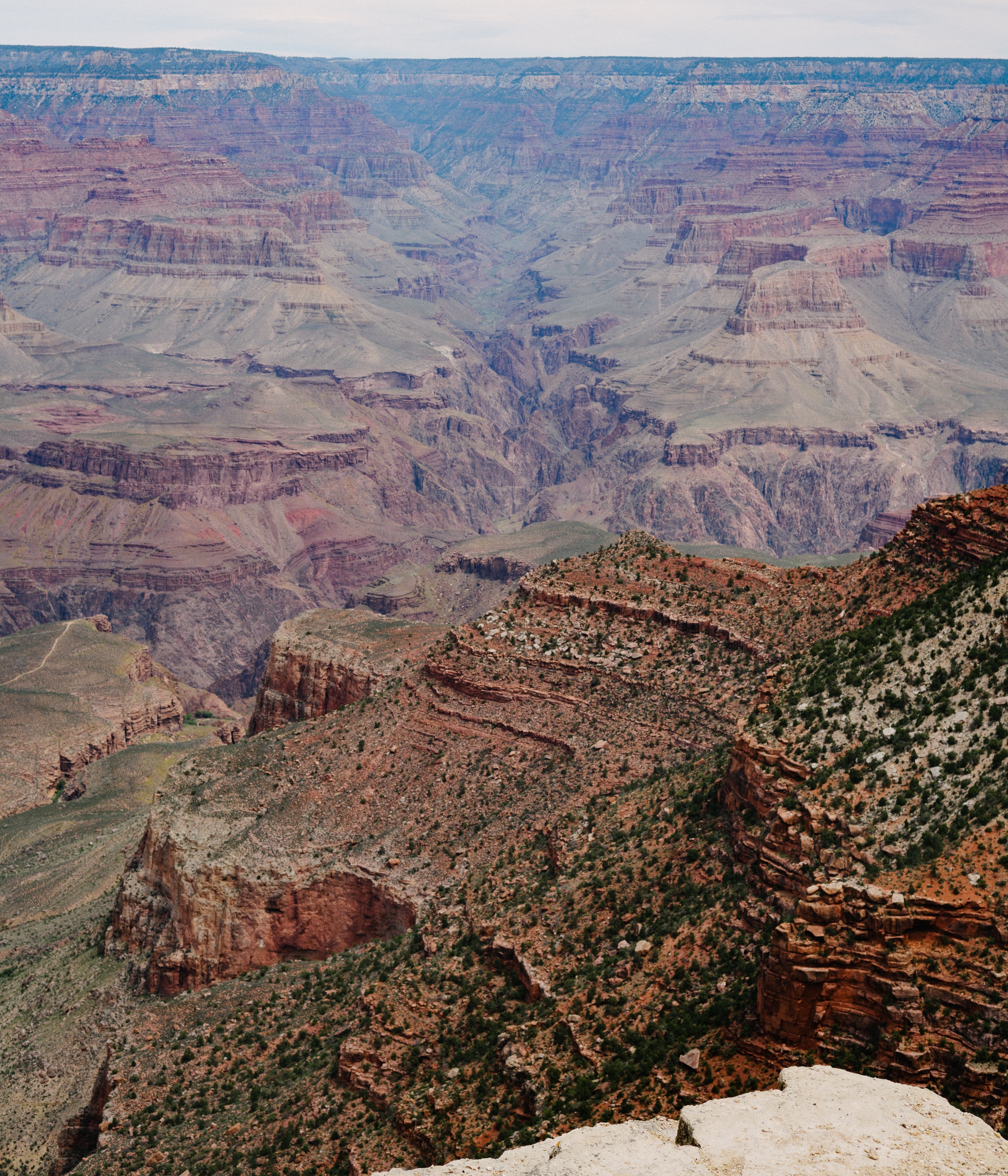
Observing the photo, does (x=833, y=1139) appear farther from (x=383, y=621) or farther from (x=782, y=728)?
(x=383, y=621)

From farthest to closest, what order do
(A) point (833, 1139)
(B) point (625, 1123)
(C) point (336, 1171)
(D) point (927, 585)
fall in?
(D) point (927, 585) → (C) point (336, 1171) → (B) point (625, 1123) → (A) point (833, 1139)

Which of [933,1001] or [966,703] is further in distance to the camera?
[966,703]

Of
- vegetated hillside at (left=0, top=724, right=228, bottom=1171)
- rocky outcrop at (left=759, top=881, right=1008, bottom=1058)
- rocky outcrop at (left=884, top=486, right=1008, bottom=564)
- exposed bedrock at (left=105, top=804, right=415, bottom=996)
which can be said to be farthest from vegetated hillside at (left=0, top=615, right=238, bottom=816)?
rocky outcrop at (left=759, top=881, right=1008, bottom=1058)

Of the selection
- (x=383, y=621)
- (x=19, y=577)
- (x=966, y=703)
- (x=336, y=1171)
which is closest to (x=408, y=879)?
(x=336, y=1171)

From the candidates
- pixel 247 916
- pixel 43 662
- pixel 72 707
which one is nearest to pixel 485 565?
pixel 43 662

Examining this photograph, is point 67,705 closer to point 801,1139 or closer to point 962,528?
point 962,528
